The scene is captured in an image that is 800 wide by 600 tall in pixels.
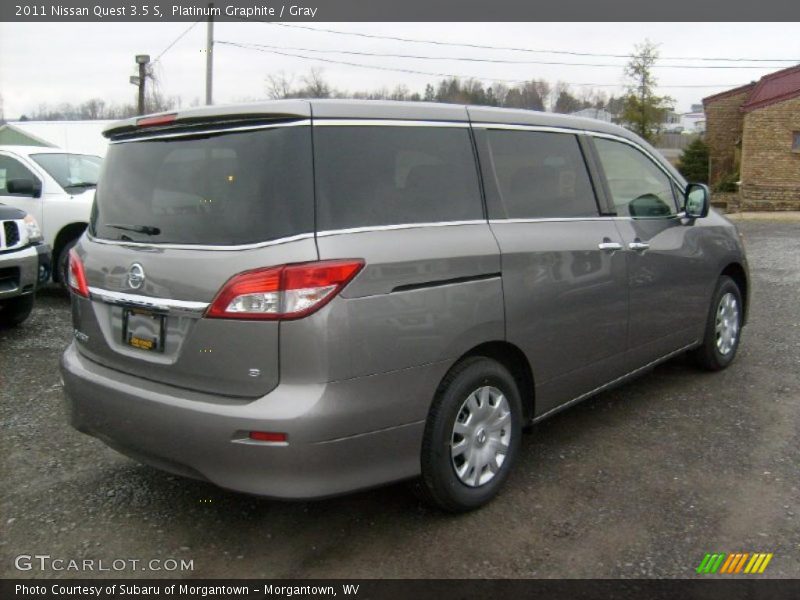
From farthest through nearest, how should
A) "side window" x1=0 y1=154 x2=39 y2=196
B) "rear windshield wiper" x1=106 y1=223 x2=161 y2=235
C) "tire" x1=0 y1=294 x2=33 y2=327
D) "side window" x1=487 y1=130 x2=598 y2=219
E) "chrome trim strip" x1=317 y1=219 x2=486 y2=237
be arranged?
1. "side window" x1=0 y1=154 x2=39 y2=196
2. "tire" x1=0 y1=294 x2=33 y2=327
3. "side window" x1=487 y1=130 x2=598 y2=219
4. "rear windshield wiper" x1=106 y1=223 x2=161 y2=235
5. "chrome trim strip" x1=317 y1=219 x2=486 y2=237

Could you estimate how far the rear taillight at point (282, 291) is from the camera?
8.79 ft

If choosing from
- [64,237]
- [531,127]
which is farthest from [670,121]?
[531,127]

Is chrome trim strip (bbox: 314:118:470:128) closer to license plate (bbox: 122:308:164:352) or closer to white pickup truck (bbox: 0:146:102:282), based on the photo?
license plate (bbox: 122:308:164:352)

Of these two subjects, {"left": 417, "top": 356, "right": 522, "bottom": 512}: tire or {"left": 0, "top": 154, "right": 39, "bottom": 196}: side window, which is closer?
{"left": 417, "top": 356, "right": 522, "bottom": 512}: tire

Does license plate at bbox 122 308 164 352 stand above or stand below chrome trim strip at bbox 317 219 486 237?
below

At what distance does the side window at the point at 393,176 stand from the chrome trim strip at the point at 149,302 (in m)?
0.57

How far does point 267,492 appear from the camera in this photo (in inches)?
108

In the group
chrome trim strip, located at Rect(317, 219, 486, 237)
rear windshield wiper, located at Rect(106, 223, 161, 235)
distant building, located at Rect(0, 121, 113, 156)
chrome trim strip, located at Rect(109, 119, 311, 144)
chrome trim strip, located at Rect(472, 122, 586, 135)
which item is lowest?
rear windshield wiper, located at Rect(106, 223, 161, 235)

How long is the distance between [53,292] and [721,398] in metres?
7.53

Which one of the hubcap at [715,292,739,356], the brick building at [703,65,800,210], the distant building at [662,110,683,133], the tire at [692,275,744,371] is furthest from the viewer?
the distant building at [662,110,683,133]

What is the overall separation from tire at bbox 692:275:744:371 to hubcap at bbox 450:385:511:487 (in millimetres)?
2422

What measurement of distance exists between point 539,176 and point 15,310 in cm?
519

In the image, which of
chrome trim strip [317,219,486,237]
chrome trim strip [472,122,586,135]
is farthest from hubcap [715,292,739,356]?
chrome trim strip [317,219,486,237]

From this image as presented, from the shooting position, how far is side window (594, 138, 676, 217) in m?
4.30
